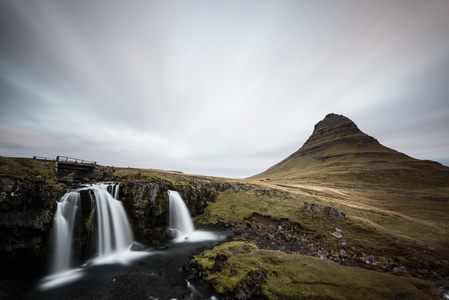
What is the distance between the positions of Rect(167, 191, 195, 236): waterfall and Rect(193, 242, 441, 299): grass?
14149mm

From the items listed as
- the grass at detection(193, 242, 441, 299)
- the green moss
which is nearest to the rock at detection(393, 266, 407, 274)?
the grass at detection(193, 242, 441, 299)

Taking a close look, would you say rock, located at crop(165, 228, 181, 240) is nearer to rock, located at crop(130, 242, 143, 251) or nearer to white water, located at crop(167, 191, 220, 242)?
white water, located at crop(167, 191, 220, 242)

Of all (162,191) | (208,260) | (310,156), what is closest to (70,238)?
(162,191)

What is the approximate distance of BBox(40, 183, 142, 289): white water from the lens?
50.8 ft

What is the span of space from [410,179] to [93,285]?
438 feet

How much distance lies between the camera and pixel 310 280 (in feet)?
39.1

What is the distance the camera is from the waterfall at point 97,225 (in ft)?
53.8

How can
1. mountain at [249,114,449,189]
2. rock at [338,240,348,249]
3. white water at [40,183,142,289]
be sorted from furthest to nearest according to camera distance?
1. mountain at [249,114,449,189]
2. rock at [338,240,348,249]
3. white water at [40,183,142,289]

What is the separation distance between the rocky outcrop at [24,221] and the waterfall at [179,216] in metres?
15.6

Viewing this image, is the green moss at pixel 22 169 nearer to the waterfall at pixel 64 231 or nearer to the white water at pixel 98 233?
the waterfall at pixel 64 231

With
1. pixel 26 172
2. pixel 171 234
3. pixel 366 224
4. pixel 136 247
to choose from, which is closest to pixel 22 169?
pixel 26 172

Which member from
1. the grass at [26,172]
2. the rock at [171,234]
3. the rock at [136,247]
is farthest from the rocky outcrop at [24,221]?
the rock at [171,234]

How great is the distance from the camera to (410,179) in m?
85.0

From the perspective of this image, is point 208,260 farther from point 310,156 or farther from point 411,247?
point 310,156
